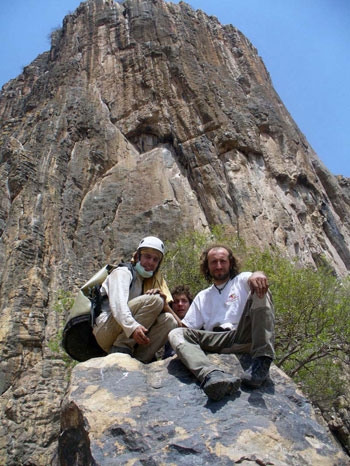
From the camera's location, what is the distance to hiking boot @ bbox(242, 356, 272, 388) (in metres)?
4.43

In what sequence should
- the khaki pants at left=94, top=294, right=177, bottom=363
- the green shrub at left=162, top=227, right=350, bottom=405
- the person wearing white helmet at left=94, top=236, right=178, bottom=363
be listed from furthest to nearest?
the green shrub at left=162, top=227, right=350, bottom=405 < the khaki pants at left=94, top=294, right=177, bottom=363 < the person wearing white helmet at left=94, top=236, right=178, bottom=363

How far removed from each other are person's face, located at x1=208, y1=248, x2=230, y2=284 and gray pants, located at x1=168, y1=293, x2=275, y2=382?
809 millimetres

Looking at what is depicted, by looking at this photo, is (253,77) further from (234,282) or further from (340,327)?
(234,282)

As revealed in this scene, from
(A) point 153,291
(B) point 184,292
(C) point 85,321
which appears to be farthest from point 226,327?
(B) point 184,292

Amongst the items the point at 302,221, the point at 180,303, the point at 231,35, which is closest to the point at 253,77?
the point at 231,35

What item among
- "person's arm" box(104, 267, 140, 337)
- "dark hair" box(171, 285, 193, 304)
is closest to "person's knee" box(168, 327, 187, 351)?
"person's arm" box(104, 267, 140, 337)

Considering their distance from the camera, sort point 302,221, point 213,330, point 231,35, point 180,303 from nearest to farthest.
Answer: point 213,330
point 180,303
point 302,221
point 231,35

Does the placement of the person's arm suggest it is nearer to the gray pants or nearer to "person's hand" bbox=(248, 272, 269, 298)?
the gray pants

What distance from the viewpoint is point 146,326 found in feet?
17.6

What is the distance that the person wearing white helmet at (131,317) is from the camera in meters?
5.15

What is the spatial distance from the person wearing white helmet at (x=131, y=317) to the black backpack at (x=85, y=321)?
0.37 feet

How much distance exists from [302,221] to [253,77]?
533 inches

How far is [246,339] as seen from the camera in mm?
4965

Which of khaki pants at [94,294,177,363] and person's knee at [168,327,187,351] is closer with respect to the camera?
person's knee at [168,327,187,351]
